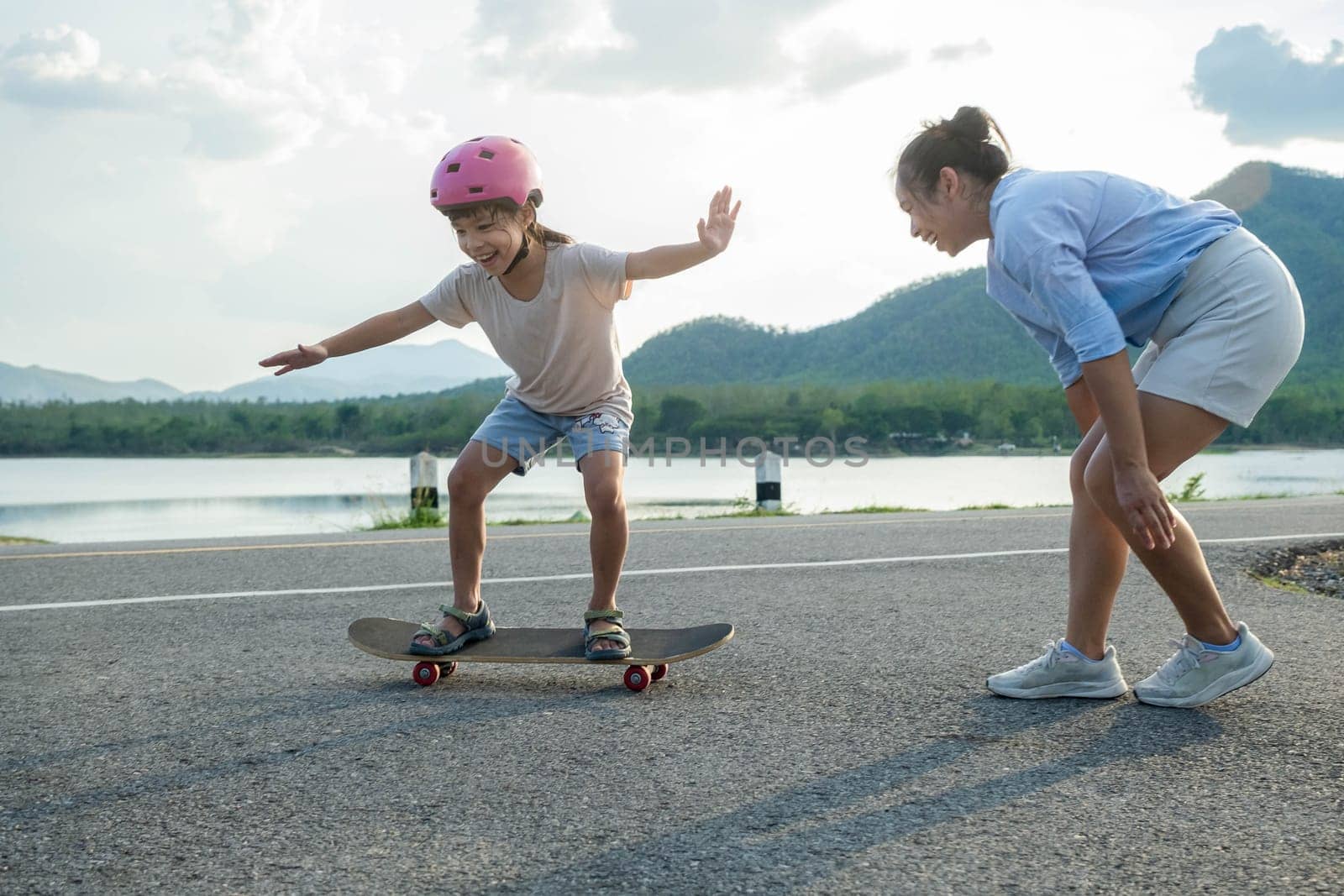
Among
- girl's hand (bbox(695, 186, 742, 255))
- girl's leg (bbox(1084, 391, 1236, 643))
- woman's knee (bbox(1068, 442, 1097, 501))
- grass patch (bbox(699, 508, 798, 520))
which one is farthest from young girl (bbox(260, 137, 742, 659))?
→ grass patch (bbox(699, 508, 798, 520))

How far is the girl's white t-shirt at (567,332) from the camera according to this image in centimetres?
404

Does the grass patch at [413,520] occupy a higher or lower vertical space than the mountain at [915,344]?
lower

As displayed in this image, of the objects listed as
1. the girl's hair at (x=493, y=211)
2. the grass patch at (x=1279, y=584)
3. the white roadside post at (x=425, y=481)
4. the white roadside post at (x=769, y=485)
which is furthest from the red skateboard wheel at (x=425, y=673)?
the white roadside post at (x=769, y=485)

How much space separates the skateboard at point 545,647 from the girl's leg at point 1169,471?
4.37ft

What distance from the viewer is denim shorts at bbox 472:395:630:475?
→ 405cm

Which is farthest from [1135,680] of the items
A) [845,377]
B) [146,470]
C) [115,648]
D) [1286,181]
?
[1286,181]

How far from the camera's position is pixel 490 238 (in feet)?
12.8

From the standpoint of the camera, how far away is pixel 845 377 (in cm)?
7938

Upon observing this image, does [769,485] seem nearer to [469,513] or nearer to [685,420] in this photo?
[469,513]

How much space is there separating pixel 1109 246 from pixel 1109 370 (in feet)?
1.44

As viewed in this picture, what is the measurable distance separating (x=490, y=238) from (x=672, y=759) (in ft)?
6.12

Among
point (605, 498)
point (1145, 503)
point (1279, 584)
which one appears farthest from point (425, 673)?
point (1279, 584)

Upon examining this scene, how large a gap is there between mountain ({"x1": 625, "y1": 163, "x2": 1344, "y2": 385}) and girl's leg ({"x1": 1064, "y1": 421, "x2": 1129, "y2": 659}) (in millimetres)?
72477

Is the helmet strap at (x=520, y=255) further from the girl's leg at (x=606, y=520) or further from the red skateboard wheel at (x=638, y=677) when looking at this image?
the red skateboard wheel at (x=638, y=677)
